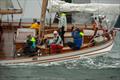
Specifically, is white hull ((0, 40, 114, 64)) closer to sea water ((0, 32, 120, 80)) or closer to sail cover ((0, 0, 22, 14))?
sea water ((0, 32, 120, 80))

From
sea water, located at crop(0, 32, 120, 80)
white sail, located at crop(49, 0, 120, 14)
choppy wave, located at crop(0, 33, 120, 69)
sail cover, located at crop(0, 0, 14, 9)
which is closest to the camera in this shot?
sea water, located at crop(0, 32, 120, 80)

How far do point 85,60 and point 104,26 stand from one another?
12.3 feet

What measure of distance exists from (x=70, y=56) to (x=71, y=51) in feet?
1.12

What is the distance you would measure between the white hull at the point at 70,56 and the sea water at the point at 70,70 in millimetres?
274

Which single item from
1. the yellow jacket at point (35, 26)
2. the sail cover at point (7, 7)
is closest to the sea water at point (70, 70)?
the yellow jacket at point (35, 26)

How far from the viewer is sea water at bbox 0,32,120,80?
37344mm

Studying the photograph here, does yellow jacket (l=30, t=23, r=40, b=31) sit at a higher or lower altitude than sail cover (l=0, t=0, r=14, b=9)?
lower

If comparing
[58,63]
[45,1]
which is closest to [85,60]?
[58,63]

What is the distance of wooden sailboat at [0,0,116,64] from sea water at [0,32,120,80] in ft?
1.11

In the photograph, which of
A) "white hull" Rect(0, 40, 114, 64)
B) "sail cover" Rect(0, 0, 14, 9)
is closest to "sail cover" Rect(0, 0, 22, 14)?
"sail cover" Rect(0, 0, 14, 9)

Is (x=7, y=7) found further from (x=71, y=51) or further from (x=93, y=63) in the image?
(x=93, y=63)

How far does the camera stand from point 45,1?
136ft

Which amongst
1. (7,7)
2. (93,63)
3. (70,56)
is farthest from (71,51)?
(7,7)

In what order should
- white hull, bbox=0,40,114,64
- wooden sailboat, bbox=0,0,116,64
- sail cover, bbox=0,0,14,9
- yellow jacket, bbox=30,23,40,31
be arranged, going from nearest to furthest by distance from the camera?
white hull, bbox=0,40,114,64, wooden sailboat, bbox=0,0,116,64, yellow jacket, bbox=30,23,40,31, sail cover, bbox=0,0,14,9
